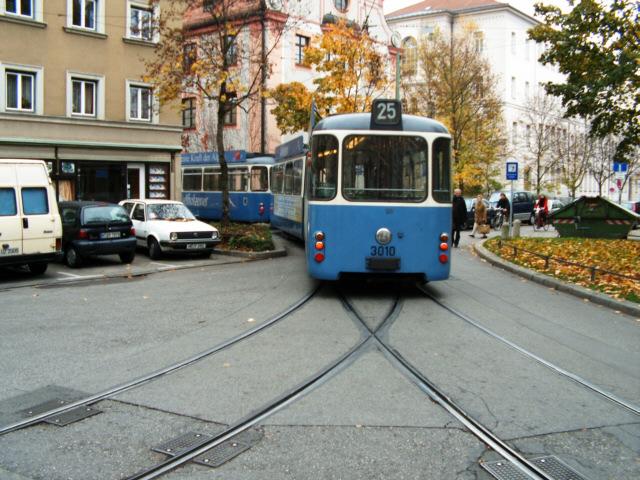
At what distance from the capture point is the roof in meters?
66.5

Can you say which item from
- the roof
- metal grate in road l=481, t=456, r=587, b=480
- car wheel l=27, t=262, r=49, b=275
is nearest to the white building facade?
the roof

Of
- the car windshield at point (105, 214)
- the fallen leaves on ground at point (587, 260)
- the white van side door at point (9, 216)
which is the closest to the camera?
the fallen leaves on ground at point (587, 260)

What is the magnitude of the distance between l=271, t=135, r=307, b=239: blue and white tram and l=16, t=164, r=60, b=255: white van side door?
7625 millimetres

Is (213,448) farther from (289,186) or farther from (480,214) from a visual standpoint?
(480,214)

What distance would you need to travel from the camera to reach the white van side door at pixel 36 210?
14.5 metres

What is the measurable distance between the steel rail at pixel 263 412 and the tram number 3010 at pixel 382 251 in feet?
10.4

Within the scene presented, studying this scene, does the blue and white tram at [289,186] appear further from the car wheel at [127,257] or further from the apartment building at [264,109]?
the apartment building at [264,109]

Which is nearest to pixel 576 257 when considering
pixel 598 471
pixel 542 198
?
pixel 598 471

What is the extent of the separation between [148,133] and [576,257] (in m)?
17.7

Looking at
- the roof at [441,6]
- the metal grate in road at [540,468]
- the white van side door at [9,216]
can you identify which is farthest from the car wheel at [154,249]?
the roof at [441,6]

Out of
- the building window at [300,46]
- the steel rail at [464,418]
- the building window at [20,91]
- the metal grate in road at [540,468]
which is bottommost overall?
the metal grate in road at [540,468]

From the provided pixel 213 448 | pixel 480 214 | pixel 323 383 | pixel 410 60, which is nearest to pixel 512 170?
pixel 480 214

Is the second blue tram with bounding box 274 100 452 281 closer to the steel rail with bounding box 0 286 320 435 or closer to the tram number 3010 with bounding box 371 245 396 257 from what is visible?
the tram number 3010 with bounding box 371 245 396 257

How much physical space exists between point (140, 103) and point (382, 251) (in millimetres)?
19295
